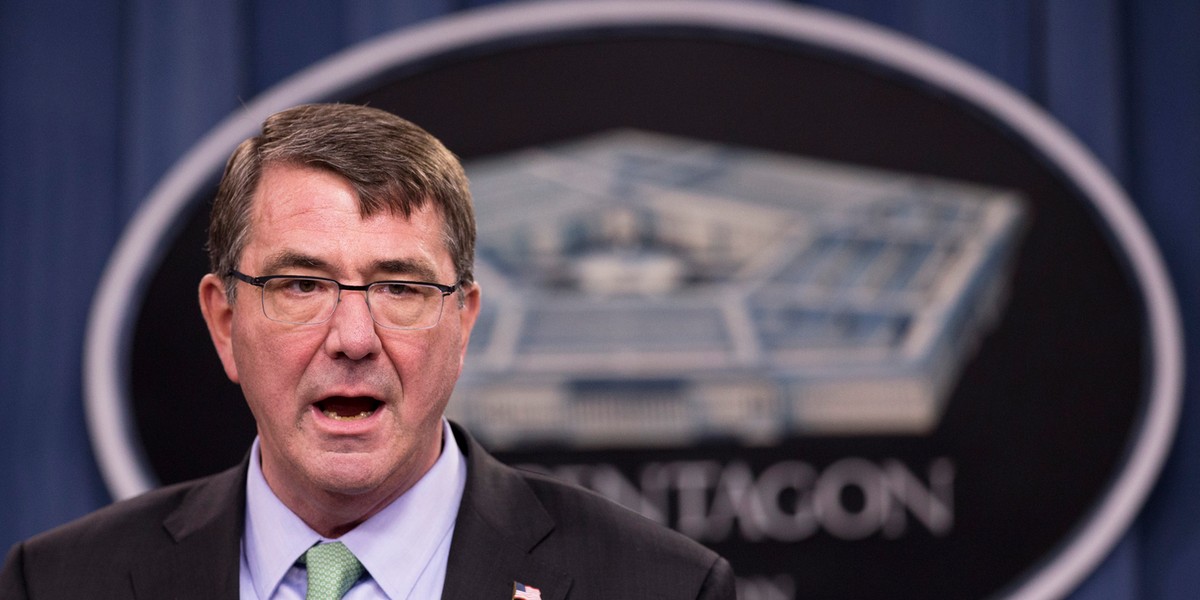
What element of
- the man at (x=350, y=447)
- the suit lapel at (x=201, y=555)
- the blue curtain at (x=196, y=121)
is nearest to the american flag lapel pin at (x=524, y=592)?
the man at (x=350, y=447)

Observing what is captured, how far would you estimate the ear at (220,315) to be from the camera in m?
1.19

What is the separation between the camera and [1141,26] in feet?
6.85

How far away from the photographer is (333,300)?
108 centimetres

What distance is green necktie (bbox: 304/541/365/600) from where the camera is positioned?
3.65 ft

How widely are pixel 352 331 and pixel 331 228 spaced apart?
0.10 meters

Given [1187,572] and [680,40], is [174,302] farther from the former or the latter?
[1187,572]

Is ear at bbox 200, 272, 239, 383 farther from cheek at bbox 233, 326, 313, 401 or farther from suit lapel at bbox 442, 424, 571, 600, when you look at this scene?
suit lapel at bbox 442, 424, 571, 600

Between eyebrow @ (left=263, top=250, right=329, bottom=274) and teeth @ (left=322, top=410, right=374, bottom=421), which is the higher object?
eyebrow @ (left=263, top=250, right=329, bottom=274)

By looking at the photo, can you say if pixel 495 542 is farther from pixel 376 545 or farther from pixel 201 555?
pixel 201 555

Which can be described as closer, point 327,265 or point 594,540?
point 327,265

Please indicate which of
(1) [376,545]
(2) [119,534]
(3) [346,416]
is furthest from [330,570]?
(2) [119,534]

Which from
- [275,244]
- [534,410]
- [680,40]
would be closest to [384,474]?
[275,244]

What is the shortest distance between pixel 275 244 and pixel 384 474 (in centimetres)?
25

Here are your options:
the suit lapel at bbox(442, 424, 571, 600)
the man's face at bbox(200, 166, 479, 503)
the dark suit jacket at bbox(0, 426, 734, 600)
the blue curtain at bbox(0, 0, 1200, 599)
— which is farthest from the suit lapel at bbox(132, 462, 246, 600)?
the blue curtain at bbox(0, 0, 1200, 599)
